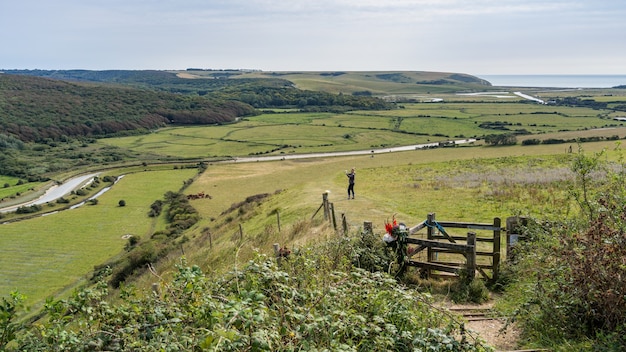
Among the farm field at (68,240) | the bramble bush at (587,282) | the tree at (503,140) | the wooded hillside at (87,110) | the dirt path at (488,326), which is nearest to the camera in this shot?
the bramble bush at (587,282)

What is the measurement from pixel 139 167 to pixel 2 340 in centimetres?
8266

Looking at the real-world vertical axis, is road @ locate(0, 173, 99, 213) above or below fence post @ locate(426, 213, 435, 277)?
below

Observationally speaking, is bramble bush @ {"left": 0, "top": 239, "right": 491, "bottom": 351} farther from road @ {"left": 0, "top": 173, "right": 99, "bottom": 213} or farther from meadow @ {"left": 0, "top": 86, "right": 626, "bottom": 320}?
road @ {"left": 0, "top": 173, "right": 99, "bottom": 213}

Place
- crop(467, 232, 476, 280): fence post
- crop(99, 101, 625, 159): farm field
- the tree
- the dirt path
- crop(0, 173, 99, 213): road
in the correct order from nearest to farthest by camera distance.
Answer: the dirt path
crop(467, 232, 476, 280): fence post
crop(0, 173, 99, 213): road
the tree
crop(99, 101, 625, 159): farm field

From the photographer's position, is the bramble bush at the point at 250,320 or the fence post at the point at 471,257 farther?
the fence post at the point at 471,257

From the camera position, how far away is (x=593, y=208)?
7734 millimetres

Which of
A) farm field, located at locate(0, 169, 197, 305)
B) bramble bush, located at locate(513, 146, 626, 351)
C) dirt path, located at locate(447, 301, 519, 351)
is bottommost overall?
farm field, located at locate(0, 169, 197, 305)

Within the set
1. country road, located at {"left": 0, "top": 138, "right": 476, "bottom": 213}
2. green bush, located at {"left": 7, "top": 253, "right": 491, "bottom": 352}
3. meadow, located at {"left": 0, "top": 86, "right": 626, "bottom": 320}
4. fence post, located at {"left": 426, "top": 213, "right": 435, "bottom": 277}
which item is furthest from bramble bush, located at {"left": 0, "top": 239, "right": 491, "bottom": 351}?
country road, located at {"left": 0, "top": 138, "right": 476, "bottom": 213}

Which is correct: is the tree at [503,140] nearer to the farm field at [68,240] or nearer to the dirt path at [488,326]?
the farm field at [68,240]

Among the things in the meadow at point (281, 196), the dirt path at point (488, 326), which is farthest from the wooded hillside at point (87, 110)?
the dirt path at point (488, 326)

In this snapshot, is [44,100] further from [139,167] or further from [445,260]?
[445,260]

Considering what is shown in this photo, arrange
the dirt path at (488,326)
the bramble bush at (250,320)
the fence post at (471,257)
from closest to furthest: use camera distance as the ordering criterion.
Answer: the bramble bush at (250,320) < the dirt path at (488,326) < the fence post at (471,257)

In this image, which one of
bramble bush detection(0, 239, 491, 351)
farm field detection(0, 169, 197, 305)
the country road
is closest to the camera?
bramble bush detection(0, 239, 491, 351)

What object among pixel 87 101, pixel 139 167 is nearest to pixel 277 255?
pixel 139 167
